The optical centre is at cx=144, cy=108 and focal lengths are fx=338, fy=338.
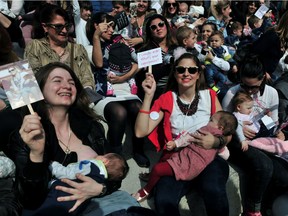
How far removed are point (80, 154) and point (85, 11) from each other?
3.69m

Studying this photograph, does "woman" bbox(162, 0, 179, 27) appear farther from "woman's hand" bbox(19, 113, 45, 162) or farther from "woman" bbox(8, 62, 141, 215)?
"woman's hand" bbox(19, 113, 45, 162)

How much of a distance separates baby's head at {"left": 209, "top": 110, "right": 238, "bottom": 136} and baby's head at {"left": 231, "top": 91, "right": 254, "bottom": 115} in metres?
0.44

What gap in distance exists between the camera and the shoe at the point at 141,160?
3.50 metres

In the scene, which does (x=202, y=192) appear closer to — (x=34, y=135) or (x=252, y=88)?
(x=252, y=88)

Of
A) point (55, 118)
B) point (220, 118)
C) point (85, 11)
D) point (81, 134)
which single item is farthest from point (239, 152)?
point (85, 11)

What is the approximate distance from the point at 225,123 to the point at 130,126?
130cm

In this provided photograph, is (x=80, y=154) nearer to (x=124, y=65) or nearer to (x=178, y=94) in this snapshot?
(x=178, y=94)

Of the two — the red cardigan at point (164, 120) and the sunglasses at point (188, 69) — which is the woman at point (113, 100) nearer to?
the red cardigan at point (164, 120)

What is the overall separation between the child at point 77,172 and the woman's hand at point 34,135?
0.87ft

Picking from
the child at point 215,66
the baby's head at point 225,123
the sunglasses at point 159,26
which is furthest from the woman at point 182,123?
the child at point 215,66

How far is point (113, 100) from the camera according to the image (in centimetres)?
357

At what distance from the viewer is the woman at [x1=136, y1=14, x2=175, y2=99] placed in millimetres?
3926

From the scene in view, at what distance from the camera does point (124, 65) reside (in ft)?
12.8

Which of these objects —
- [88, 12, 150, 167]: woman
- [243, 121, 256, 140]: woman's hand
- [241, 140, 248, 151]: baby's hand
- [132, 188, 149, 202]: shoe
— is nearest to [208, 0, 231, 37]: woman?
[88, 12, 150, 167]: woman
